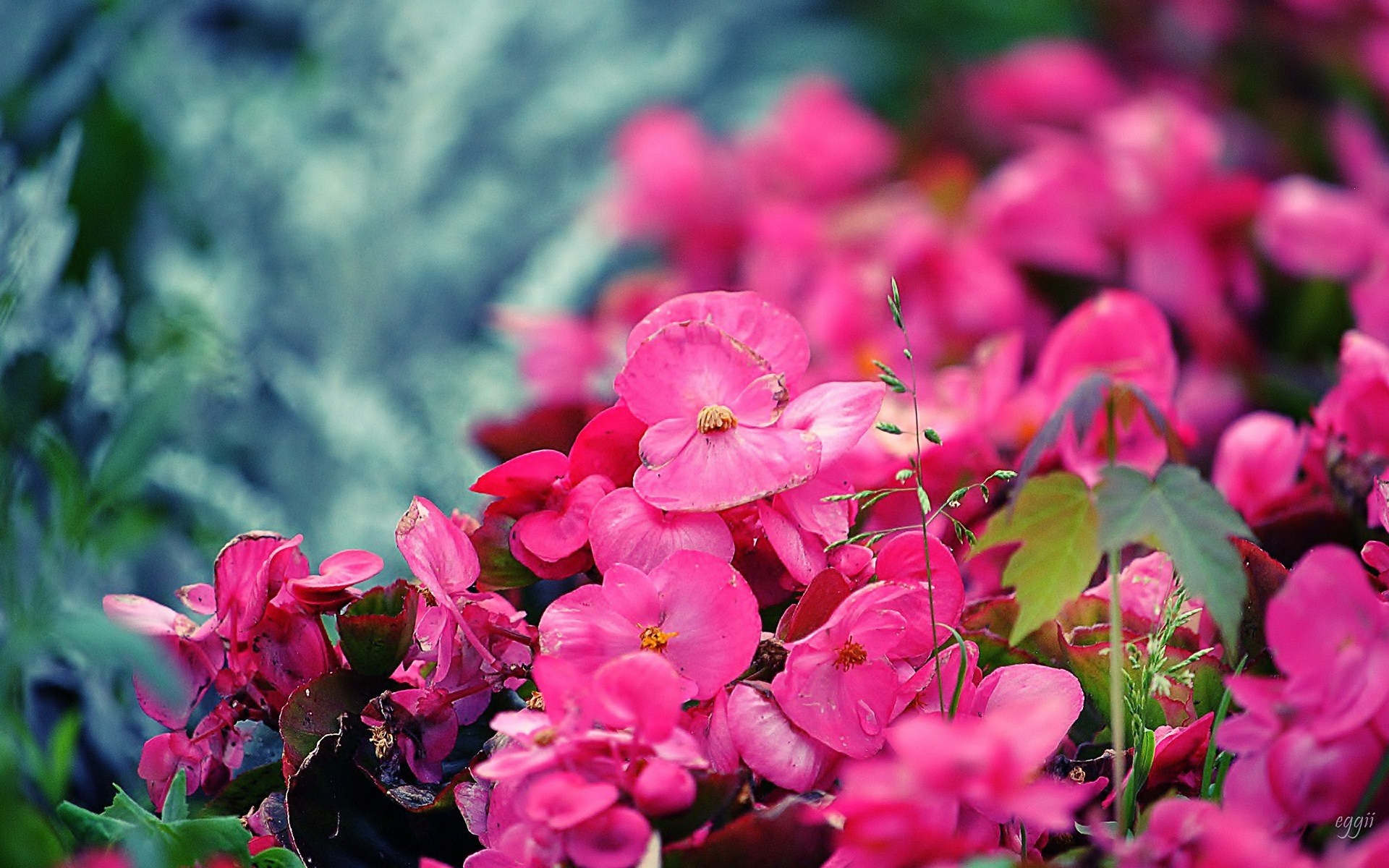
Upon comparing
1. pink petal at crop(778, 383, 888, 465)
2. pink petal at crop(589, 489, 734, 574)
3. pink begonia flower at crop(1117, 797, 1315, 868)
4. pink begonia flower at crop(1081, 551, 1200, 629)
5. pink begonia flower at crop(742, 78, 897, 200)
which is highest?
pink petal at crop(778, 383, 888, 465)

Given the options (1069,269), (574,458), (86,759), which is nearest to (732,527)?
(574,458)

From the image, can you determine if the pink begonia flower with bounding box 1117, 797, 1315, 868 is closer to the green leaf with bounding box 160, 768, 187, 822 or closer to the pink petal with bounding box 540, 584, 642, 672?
the pink petal with bounding box 540, 584, 642, 672

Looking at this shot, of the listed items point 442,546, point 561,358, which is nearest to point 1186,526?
point 442,546

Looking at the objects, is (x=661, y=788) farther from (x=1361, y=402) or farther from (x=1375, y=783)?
(x=1361, y=402)

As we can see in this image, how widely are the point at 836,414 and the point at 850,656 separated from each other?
10cm

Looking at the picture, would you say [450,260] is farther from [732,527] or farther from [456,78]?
[732,527]

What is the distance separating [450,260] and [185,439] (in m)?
0.44

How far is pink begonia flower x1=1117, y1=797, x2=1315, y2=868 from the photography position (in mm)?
311

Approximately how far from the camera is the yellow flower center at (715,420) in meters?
0.46

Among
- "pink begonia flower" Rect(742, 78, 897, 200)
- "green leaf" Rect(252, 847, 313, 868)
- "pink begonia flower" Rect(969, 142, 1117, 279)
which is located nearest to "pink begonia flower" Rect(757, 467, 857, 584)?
"green leaf" Rect(252, 847, 313, 868)

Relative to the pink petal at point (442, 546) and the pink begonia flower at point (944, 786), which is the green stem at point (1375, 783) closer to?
the pink begonia flower at point (944, 786)

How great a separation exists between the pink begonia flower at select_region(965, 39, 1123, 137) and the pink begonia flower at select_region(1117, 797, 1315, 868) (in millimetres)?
1270

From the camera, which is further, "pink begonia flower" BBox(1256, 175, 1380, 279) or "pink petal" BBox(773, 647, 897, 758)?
"pink begonia flower" BBox(1256, 175, 1380, 279)

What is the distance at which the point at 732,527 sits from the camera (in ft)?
1.59
